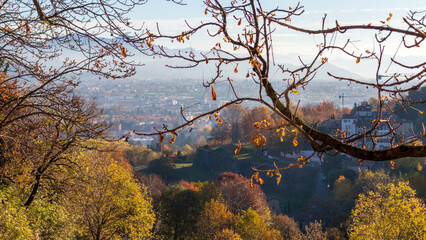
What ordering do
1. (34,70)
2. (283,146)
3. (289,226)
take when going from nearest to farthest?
(34,70) → (289,226) → (283,146)

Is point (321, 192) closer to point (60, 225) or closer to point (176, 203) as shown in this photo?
point (176, 203)

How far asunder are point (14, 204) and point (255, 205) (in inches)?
746

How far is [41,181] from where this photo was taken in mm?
8398

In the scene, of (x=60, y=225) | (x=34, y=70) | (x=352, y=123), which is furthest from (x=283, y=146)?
(x=34, y=70)

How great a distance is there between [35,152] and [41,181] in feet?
5.24

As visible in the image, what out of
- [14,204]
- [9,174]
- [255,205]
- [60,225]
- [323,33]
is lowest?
[255,205]

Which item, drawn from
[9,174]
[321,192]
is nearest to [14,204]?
[9,174]

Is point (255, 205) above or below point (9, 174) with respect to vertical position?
below

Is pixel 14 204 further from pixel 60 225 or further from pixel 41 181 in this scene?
pixel 60 225

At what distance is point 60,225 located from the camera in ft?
32.1

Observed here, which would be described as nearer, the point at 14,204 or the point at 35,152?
the point at 35,152

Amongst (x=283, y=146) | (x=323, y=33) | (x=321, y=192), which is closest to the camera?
(x=323, y=33)

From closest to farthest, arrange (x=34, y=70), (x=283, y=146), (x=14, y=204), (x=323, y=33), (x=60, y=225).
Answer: (x=323, y=33), (x=34, y=70), (x=14, y=204), (x=60, y=225), (x=283, y=146)

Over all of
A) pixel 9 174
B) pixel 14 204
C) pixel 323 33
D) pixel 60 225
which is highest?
pixel 323 33
